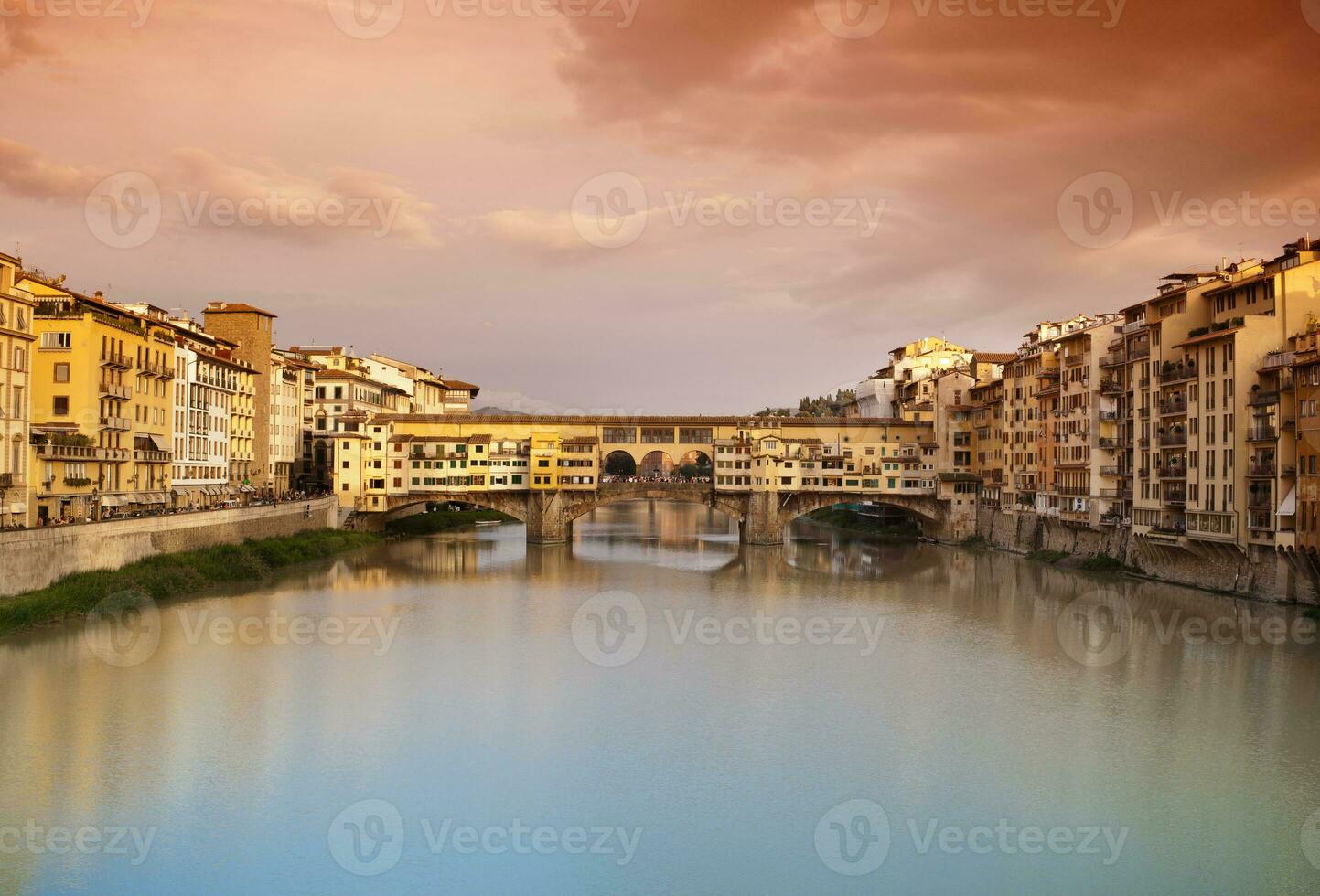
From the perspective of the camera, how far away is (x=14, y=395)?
1061 inches

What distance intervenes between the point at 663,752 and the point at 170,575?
19.1 meters

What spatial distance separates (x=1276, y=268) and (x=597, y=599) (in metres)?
21.3

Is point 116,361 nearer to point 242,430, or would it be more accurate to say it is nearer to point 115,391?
point 115,391

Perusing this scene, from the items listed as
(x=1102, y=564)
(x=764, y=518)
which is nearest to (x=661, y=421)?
(x=764, y=518)

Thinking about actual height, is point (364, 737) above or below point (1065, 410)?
below

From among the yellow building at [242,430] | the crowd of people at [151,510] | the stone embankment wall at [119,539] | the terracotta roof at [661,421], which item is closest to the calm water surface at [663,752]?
the stone embankment wall at [119,539]

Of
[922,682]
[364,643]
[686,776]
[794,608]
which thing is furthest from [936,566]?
[686,776]

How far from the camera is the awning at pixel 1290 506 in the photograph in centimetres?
2702

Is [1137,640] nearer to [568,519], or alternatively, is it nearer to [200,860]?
[200,860]

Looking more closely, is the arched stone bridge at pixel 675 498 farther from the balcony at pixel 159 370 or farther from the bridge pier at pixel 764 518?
the balcony at pixel 159 370

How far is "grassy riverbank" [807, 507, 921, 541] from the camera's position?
58625mm

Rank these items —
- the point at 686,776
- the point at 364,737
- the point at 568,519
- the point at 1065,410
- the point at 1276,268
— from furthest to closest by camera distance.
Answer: the point at 568,519 → the point at 1065,410 → the point at 1276,268 → the point at 364,737 → the point at 686,776

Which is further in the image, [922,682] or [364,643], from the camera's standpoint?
[364,643]

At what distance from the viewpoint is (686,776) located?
16.5 metres
